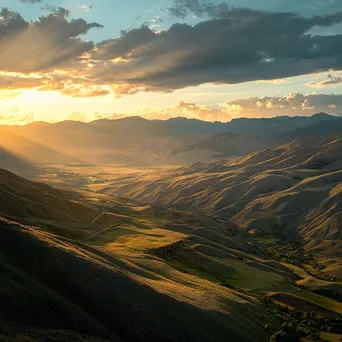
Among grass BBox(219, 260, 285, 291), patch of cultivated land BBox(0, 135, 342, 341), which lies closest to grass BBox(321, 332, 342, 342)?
patch of cultivated land BBox(0, 135, 342, 341)

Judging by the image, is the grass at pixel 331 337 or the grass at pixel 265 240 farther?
the grass at pixel 265 240

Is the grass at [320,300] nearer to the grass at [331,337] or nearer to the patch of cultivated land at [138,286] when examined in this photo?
the patch of cultivated land at [138,286]

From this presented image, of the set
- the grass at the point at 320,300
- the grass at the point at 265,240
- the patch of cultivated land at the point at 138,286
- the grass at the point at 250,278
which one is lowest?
the grass at the point at 265,240

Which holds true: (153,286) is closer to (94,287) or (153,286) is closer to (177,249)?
(94,287)

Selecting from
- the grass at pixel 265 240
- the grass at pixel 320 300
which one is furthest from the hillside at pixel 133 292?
the grass at pixel 265 240

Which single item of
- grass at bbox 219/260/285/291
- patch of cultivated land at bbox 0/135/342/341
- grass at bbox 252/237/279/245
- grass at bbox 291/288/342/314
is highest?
patch of cultivated land at bbox 0/135/342/341

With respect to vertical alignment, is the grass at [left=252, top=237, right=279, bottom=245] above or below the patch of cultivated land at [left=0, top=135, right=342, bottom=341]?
below

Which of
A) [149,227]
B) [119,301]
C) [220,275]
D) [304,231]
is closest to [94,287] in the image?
[119,301]

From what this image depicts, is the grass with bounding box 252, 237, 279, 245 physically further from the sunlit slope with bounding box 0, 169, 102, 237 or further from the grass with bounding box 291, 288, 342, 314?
the grass with bounding box 291, 288, 342, 314
